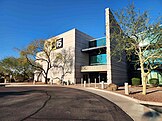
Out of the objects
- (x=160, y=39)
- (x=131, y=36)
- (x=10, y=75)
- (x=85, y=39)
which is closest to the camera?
(x=160, y=39)

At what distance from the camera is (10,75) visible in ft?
134

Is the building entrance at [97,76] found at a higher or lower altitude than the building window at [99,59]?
lower

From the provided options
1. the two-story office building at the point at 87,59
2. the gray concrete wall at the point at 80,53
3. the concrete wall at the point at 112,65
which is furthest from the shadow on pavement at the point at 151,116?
the gray concrete wall at the point at 80,53

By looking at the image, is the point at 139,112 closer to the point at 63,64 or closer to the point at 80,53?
the point at 80,53

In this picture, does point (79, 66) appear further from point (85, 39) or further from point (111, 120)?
point (111, 120)

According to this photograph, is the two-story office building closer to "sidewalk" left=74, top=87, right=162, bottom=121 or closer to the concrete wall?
the concrete wall

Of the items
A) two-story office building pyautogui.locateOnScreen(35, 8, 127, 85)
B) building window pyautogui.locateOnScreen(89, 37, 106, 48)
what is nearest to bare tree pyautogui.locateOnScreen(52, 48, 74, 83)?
two-story office building pyautogui.locateOnScreen(35, 8, 127, 85)

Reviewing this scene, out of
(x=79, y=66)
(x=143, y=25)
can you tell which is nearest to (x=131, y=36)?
Answer: (x=143, y=25)

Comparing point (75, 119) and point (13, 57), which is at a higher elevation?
point (13, 57)

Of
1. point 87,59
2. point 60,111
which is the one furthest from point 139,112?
point 87,59

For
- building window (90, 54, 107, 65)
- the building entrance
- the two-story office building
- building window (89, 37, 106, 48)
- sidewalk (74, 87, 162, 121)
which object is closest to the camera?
sidewalk (74, 87, 162, 121)

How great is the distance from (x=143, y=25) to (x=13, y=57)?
38.5 meters

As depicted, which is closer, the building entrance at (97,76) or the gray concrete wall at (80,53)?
the gray concrete wall at (80,53)

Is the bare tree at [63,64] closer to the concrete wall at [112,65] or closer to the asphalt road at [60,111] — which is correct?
the concrete wall at [112,65]
